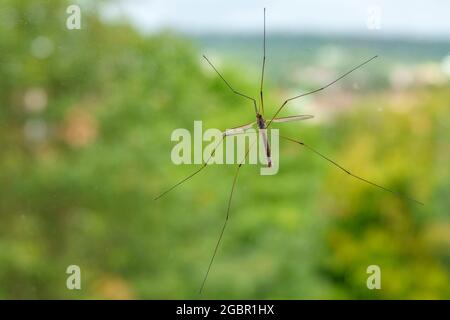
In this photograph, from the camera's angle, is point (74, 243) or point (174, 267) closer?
point (74, 243)

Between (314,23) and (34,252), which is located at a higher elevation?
(314,23)

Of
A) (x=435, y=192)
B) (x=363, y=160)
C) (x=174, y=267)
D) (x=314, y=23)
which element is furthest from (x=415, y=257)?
(x=314, y=23)

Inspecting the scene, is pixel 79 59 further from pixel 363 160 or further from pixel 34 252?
pixel 363 160
